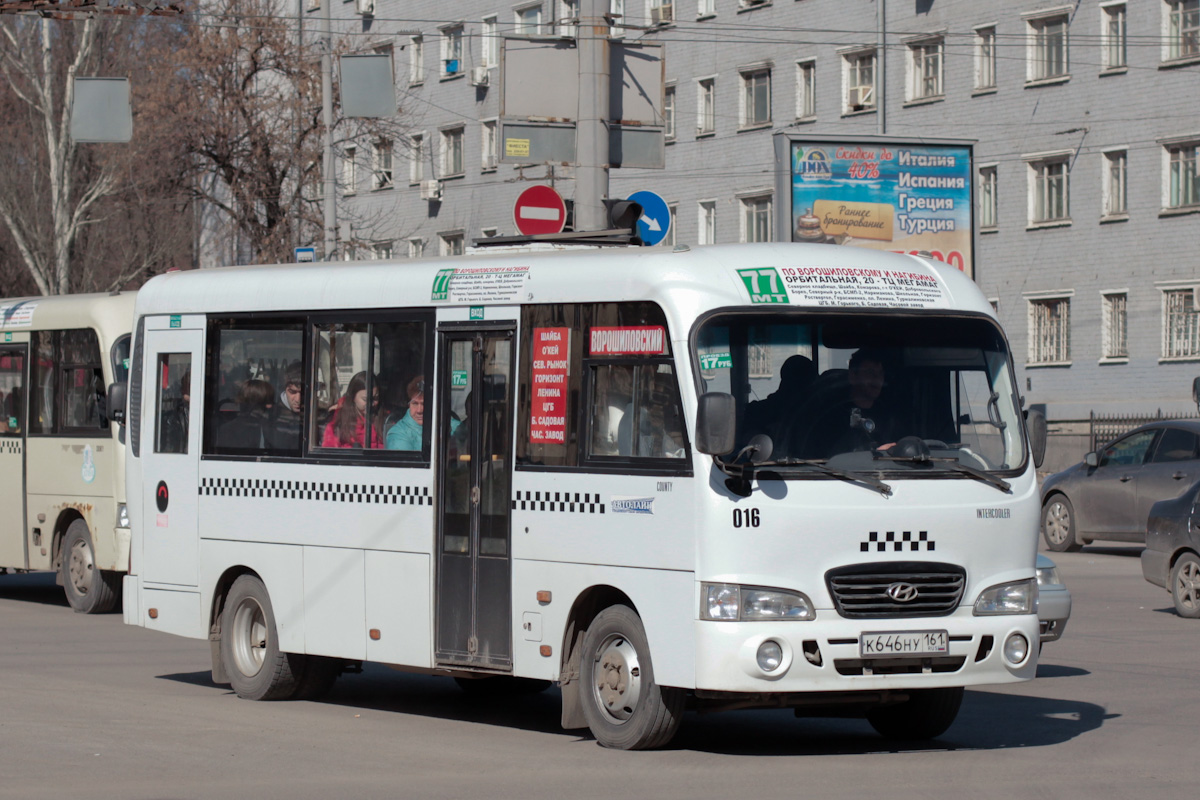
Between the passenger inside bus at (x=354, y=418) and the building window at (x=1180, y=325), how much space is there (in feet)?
118

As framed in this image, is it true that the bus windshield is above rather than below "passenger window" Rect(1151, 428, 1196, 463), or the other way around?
above

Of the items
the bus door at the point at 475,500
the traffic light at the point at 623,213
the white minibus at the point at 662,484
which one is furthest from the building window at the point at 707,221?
the bus door at the point at 475,500

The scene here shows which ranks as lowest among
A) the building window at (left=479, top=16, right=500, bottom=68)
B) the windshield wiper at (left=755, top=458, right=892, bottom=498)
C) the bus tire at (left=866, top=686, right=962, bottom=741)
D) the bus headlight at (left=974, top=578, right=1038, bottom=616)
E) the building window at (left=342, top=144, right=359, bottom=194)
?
the bus tire at (left=866, top=686, right=962, bottom=741)

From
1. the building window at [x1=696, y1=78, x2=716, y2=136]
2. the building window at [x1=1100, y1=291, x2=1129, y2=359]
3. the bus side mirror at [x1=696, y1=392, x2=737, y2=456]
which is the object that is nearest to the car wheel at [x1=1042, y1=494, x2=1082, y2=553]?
the bus side mirror at [x1=696, y1=392, x2=737, y2=456]

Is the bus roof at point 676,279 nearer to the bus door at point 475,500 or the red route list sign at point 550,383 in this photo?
the red route list sign at point 550,383

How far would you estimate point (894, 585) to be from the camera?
9.43 meters

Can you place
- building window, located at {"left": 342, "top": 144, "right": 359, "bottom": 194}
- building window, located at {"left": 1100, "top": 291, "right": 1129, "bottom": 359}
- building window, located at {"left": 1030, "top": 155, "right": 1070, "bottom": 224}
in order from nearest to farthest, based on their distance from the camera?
1. building window, located at {"left": 1100, "top": 291, "right": 1129, "bottom": 359}
2. building window, located at {"left": 1030, "top": 155, "right": 1070, "bottom": 224}
3. building window, located at {"left": 342, "top": 144, "right": 359, "bottom": 194}

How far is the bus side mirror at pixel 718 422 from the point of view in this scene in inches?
357

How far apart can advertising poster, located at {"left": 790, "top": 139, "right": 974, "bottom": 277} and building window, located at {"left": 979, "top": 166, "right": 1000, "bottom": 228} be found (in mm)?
21111

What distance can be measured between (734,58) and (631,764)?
4749cm

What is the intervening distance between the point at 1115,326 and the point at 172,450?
1464 inches

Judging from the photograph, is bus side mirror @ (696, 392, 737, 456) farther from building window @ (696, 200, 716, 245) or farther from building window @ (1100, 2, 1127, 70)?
building window @ (696, 200, 716, 245)

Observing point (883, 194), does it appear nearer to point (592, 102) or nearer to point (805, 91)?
point (592, 102)

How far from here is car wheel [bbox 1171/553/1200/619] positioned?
57.1 feet
